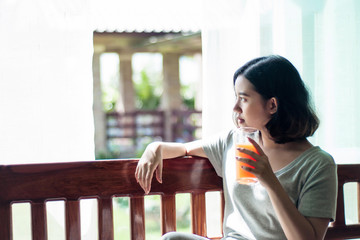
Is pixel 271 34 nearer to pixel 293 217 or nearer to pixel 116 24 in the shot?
pixel 116 24

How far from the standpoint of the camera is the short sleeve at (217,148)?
5.82 ft

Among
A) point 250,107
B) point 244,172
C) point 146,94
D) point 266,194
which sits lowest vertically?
point 266,194

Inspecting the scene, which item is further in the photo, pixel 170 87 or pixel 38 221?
pixel 170 87

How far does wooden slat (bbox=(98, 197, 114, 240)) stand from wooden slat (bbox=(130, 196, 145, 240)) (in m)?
0.08

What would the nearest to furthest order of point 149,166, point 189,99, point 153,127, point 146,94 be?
point 149,166, point 153,127, point 189,99, point 146,94

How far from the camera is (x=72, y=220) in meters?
1.75

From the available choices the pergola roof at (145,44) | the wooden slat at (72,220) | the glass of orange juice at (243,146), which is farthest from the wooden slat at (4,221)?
the pergola roof at (145,44)

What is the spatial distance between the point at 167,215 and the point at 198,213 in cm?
14

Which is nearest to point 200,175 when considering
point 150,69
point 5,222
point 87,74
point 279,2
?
point 87,74

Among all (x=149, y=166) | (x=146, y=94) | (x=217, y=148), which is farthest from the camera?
(x=146, y=94)

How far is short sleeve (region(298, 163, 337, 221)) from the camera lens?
143 cm

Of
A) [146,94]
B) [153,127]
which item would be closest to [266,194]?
[153,127]

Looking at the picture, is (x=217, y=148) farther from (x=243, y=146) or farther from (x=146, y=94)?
(x=146, y=94)

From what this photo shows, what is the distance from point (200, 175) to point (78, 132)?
54 cm
